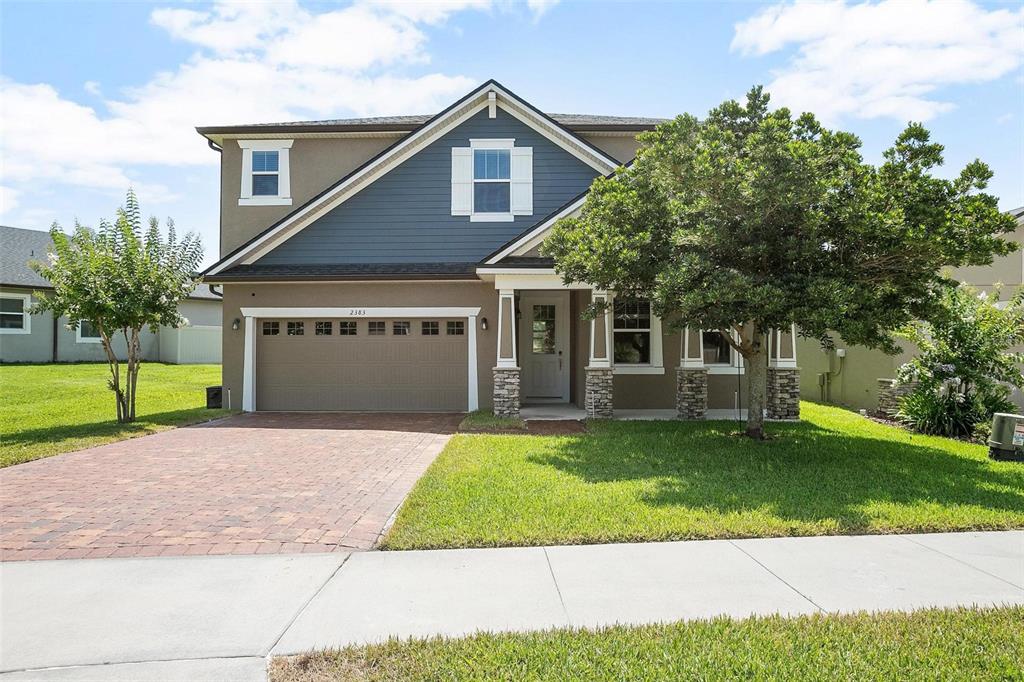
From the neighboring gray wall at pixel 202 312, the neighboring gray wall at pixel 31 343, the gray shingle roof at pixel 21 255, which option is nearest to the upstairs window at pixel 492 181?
the gray shingle roof at pixel 21 255

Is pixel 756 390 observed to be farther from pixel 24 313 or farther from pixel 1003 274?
pixel 24 313

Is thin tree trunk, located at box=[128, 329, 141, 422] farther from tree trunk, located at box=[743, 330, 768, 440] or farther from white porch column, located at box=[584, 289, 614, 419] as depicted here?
tree trunk, located at box=[743, 330, 768, 440]

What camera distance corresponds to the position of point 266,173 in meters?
16.3

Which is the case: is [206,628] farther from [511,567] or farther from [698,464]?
[698,464]

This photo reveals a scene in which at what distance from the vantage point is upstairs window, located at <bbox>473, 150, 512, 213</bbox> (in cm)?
1540

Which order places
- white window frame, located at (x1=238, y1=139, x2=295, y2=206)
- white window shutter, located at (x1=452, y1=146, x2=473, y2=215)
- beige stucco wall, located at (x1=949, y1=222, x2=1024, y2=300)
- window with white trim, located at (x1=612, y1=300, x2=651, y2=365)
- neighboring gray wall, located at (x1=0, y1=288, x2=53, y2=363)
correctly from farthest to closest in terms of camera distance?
1. neighboring gray wall, located at (x1=0, y1=288, x2=53, y2=363)
2. white window frame, located at (x1=238, y1=139, x2=295, y2=206)
3. white window shutter, located at (x1=452, y1=146, x2=473, y2=215)
4. window with white trim, located at (x1=612, y1=300, x2=651, y2=365)
5. beige stucco wall, located at (x1=949, y1=222, x2=1024, y2=300)

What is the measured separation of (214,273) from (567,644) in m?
13.5

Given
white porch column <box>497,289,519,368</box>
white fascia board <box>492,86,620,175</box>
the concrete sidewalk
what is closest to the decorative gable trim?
white fascia board <box>492,86,620,175</box>

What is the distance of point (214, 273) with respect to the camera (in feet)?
48.1

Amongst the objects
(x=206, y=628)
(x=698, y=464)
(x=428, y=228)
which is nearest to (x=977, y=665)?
(x=206, y=628)

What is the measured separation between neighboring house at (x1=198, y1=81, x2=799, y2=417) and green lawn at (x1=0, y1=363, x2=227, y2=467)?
8.15ft

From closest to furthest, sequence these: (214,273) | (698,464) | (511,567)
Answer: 1. (511,567)
2. (698,464)
3. (214,273)

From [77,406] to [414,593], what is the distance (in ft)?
49.8

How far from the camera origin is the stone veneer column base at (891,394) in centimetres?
1372
